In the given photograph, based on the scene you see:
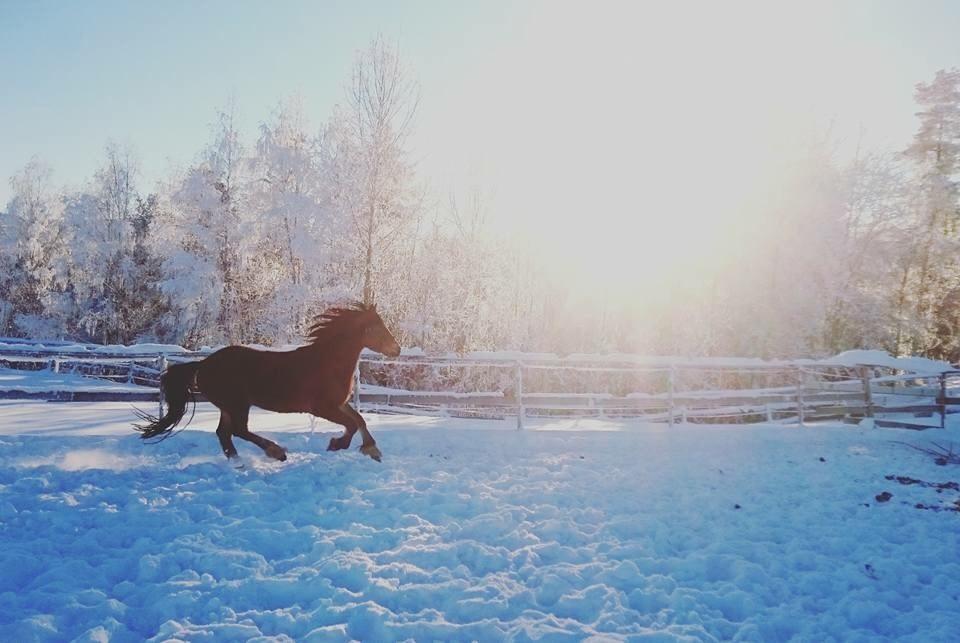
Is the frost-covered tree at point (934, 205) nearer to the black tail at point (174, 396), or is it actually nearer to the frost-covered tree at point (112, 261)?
the black tail at point (174, 396)

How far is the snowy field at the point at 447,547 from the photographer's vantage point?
3414mm

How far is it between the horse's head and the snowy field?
57.9 inches

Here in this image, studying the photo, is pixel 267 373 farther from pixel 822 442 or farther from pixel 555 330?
pixel 555 330

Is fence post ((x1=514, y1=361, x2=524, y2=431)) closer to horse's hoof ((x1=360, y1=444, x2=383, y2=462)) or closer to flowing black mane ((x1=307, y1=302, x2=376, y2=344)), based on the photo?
horse's hoof ((x1=360, y1=444, x2=383, y2=462))

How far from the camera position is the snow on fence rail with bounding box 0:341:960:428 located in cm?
1091

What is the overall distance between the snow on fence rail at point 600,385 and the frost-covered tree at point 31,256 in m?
6.01

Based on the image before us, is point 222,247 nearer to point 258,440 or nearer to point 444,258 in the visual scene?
point 444,258

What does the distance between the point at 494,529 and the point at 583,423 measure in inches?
306

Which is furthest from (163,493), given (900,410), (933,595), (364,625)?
(900,410)

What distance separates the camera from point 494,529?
489 centimetres

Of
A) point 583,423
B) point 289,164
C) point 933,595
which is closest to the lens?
point 933,595

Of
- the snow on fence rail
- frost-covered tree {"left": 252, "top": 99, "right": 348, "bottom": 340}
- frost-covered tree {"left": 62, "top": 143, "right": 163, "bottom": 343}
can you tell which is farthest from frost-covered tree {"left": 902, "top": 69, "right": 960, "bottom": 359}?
frost-covered tree {"left": 62, "top": 143, "right": 163, "bottom": 343}

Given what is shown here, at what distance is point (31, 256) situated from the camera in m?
31.9

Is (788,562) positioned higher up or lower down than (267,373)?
lower down
